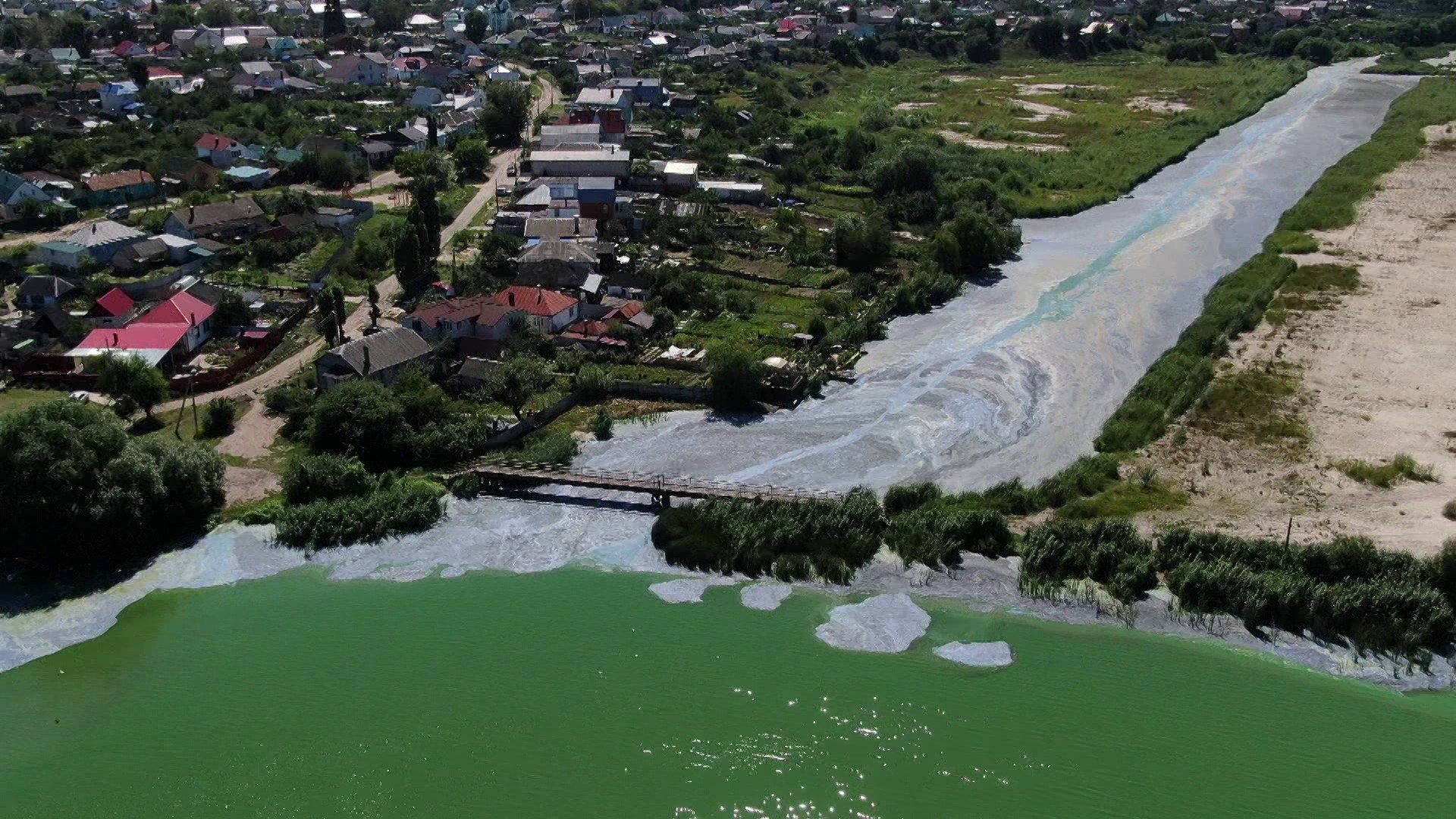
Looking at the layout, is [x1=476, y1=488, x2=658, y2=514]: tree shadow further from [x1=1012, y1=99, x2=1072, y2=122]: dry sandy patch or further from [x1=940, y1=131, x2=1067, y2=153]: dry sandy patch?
[x1=1012, y1=99, x2=1072, y2=122]: dry sandy patch

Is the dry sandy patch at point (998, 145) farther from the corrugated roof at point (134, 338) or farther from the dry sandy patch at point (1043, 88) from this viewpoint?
the corrugated roof at point (134, 338)

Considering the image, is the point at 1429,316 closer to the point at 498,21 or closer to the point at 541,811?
the point at 541,811

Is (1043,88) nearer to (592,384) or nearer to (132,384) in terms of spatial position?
(592,384)

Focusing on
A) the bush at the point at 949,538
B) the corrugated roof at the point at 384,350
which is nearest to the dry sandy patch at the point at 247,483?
the corrugated roof at the point at 384,350

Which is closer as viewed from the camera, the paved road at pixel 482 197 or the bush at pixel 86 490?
the bush at pixel 86 490

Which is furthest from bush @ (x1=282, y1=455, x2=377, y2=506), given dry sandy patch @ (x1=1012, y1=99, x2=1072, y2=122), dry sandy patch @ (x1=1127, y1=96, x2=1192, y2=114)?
dry sandy patch @ (x1=1127, y1=96, x2=1192, y2=114)

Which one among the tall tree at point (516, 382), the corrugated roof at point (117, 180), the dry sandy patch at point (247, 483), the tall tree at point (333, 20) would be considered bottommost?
the dry sandy patch at point (247, 483)

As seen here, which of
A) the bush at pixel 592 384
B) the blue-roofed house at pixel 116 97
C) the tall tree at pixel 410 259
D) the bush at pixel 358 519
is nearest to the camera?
the bush at pixel 358 519

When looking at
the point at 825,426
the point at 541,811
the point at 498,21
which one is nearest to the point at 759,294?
the point at 825,426
